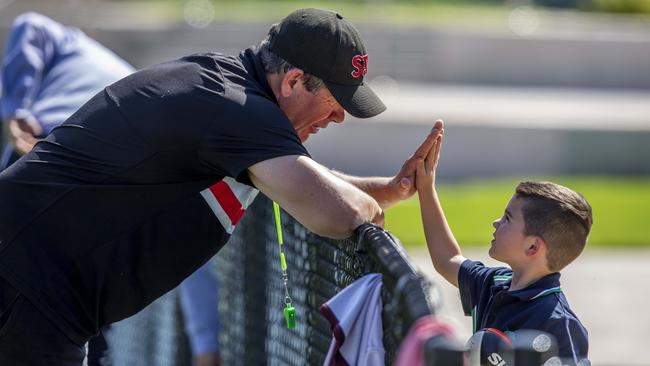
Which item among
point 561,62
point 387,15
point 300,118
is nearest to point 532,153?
point 561,62

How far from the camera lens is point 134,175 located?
3.23m

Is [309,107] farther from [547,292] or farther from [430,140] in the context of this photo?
[547,292]

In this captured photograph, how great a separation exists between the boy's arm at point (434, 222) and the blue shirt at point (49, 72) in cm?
186

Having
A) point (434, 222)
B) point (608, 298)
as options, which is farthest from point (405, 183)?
point (608, 298)

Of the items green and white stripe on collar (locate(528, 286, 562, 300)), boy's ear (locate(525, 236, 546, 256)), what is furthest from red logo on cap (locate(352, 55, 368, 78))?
green and white stripe on collar (locate(528, 286, 562, 300))

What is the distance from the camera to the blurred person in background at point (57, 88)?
4.92 m

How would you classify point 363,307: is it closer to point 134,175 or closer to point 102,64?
point 134,175

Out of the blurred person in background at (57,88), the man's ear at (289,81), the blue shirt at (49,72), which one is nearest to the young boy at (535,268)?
the man's ear at (289,81)

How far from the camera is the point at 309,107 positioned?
338cm

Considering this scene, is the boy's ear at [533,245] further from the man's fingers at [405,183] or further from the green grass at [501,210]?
the green grass at [501,210]

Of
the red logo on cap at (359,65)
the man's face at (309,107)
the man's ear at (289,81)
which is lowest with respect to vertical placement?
the man's face at (309,107)

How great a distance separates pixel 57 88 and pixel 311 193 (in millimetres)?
2354

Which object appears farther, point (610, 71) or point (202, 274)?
point (610, 71)

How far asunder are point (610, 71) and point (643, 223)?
25.7 ft
